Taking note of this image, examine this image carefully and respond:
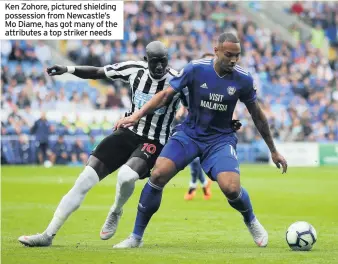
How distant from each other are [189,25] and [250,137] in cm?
715

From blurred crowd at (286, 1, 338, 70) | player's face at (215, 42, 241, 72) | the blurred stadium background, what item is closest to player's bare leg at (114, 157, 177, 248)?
the blurred stadium background

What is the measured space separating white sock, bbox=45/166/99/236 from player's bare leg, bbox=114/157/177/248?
0.64m

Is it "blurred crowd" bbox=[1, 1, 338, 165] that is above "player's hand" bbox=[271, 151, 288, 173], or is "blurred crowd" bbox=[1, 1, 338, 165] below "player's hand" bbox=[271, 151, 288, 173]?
below

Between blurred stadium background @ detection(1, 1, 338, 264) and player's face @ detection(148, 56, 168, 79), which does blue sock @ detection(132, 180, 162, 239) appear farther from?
player's face @ detection(148, 56, 168, 79)

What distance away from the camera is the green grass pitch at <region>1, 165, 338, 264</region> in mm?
9055

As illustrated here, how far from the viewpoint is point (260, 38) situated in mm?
38312

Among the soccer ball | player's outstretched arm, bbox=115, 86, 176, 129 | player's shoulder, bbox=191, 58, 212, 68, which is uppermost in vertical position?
player's shoulder, bbox=191, 58, 212, 68

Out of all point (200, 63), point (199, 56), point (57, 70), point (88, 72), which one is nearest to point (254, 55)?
point (199, 56)

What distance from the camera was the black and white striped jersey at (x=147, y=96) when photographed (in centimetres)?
1040

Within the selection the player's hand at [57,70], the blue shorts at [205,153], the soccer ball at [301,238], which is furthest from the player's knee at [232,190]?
the player's hand at [57,70]

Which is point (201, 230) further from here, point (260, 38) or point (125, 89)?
point (260, 38)

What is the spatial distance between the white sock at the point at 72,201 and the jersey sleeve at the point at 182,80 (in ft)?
4.53

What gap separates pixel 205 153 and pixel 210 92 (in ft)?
2.39

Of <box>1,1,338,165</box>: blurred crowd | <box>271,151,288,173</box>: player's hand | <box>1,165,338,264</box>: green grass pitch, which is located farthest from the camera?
<box>1,1,338,165</box>: blurred crowd
